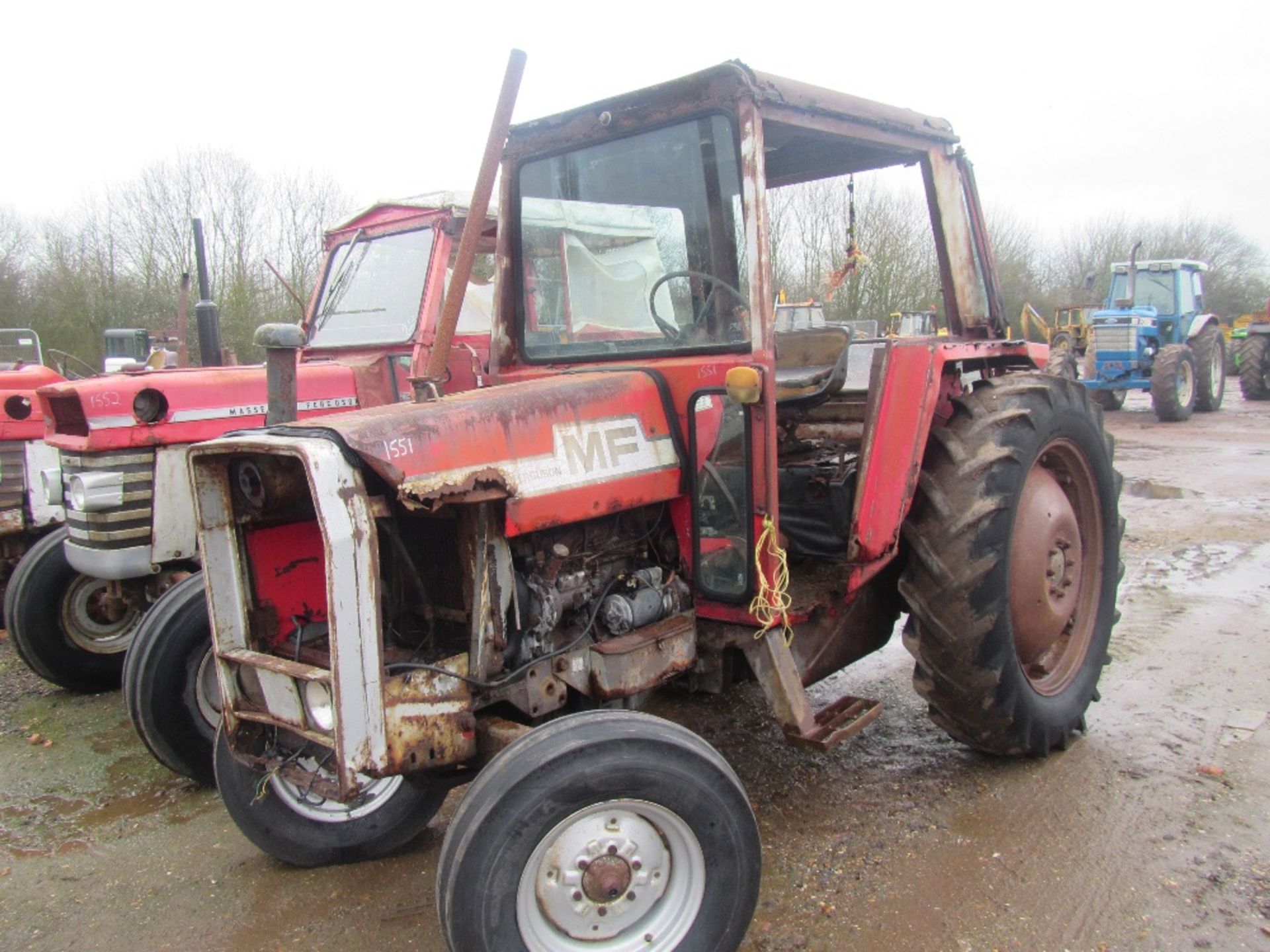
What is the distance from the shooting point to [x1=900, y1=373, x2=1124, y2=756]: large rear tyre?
3.10 metres

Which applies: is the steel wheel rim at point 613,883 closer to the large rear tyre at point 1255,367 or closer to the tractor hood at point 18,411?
the tractor hood at point 18,411

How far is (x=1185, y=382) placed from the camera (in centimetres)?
1514

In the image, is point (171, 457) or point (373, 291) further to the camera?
point (373, 291)

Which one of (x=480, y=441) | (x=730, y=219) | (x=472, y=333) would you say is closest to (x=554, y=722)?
(x=480, y=441)

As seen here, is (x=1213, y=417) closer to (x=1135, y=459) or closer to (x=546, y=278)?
(x=1135, y=459)

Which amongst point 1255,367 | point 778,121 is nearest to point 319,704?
point 778,121

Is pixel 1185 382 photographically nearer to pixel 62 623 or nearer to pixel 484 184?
pixel 484 184

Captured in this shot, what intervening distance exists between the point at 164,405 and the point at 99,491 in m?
0.49

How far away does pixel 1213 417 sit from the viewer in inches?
602

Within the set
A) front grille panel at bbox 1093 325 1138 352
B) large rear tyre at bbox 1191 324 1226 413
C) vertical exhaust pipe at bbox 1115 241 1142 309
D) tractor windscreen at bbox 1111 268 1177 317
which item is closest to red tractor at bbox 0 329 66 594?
front grille panel at bbox 1093 325 1138 352

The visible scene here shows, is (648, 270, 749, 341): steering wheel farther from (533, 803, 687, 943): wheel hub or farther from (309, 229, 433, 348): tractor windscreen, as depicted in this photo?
(309, 229, 433, 348): tractor windscreen

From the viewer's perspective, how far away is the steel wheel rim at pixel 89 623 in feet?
16.5

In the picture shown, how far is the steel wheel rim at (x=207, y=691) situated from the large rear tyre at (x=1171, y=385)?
14.6 meters

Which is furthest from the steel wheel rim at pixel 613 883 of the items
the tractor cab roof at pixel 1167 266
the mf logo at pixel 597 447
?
the tractor cab roof at pixel 1167 266
